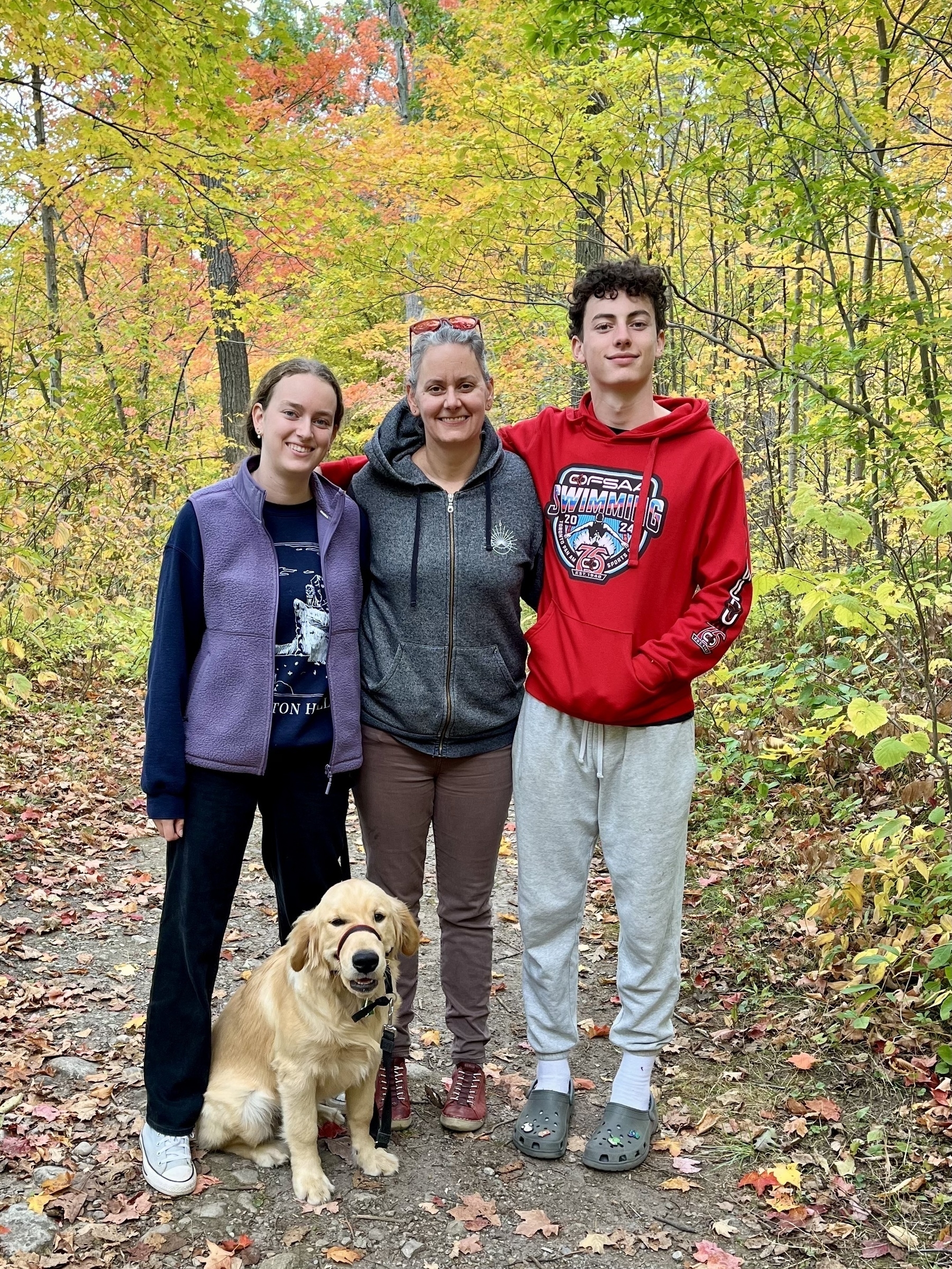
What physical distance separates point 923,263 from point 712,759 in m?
3.45

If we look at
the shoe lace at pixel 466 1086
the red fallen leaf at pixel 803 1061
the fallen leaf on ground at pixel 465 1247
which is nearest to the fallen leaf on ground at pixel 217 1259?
the fallen leaf on ground at pixel 465 1247

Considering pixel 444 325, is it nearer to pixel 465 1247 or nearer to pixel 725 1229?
pixel 465 1247

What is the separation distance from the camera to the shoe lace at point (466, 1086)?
3537 mm

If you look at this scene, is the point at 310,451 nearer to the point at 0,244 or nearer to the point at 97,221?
the point at 0,244

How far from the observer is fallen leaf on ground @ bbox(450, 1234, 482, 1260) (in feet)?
9.53

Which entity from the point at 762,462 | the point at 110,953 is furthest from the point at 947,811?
the point at 762,462

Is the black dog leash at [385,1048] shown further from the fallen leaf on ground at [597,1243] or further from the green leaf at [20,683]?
the green leaf at [20,683]

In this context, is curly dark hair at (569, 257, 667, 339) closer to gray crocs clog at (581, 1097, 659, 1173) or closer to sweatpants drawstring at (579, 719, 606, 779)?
sweatpants drawstring at (579, 719, 606, 779)

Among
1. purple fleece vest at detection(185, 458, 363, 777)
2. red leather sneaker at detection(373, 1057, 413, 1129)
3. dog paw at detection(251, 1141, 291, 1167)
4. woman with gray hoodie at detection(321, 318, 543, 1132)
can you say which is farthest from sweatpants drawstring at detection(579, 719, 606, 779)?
dog paw at detection(251, 1141, 291, 1167)

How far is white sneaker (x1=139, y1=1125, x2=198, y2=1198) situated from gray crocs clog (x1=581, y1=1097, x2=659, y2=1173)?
4.32ft

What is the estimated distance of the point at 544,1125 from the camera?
339 cm

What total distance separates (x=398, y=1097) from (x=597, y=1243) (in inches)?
35.3

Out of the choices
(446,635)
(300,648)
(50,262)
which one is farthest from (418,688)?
(50,262)

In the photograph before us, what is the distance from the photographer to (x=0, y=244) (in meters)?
8.11
